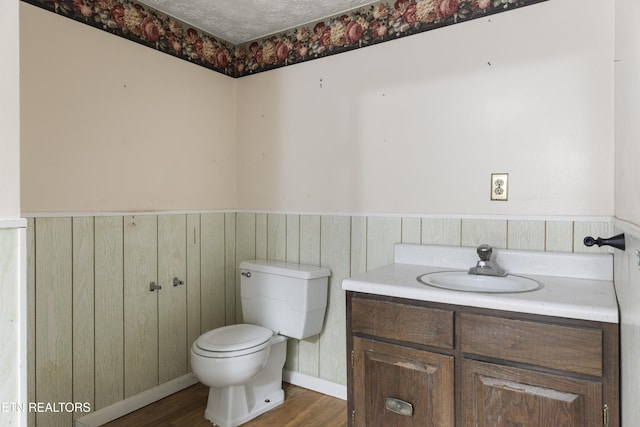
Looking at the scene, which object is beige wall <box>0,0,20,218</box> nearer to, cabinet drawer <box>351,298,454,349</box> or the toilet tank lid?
cabinet drawer <box>351,298,454,349</box>

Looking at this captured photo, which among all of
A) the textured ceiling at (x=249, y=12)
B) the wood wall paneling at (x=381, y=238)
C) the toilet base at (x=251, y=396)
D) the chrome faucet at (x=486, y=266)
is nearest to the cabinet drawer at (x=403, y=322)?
the chrome faucet at (x=486, y=266)

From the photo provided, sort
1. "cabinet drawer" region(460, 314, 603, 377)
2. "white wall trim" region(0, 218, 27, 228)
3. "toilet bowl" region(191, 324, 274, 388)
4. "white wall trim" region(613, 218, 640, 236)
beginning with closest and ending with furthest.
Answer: "white wall trim" region(613, 218, 640, 236), "white wall trim" region(0, 218, 27, 228), "cabinet drawer" region(460, 314, 603, 377), "toilet bowl" region(191, 324, 274, 388)

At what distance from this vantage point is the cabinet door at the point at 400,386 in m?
1.38

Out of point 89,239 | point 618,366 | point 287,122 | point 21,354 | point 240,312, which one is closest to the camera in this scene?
point 21,354

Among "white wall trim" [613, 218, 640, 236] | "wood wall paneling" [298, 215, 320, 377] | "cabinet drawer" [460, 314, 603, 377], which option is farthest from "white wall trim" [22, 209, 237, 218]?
"white wall trim" [613, 218, 640, 236]

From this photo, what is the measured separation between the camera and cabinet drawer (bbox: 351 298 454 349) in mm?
1388

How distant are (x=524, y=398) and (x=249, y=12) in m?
2.21

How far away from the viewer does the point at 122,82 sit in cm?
206

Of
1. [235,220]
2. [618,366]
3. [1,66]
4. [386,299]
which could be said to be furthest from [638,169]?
[235,220]

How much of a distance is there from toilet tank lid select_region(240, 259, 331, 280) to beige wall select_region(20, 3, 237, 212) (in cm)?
51

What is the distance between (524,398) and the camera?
48.7 inches

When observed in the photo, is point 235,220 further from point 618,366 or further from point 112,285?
point 618,366

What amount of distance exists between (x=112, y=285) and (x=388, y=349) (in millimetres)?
1403

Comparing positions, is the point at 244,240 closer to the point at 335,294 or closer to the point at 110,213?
the point at 335,294
